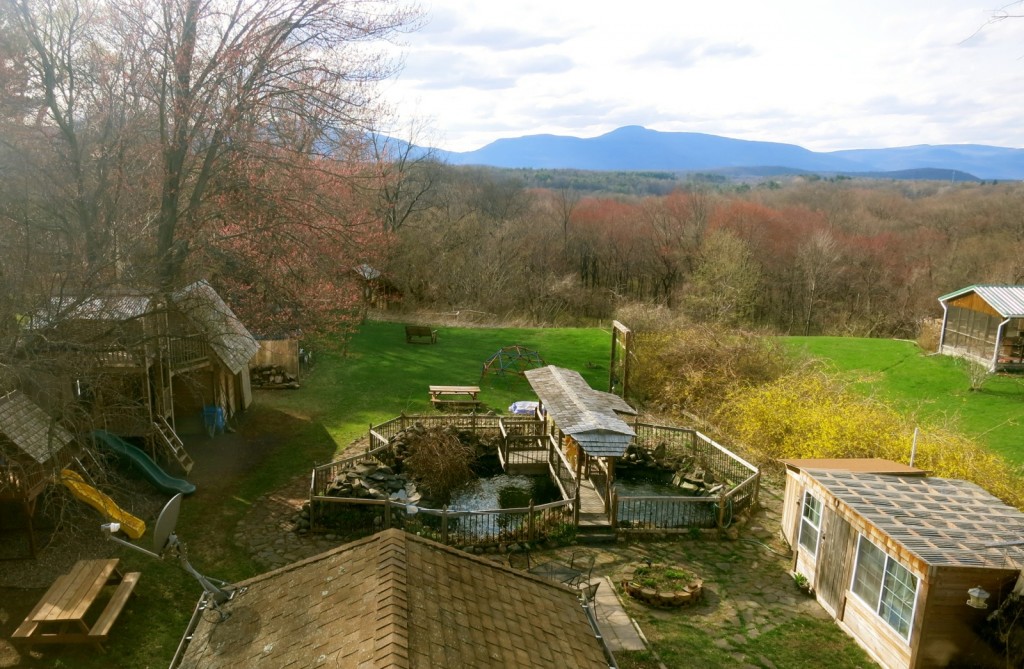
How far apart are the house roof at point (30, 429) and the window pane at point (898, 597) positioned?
14.4 metres

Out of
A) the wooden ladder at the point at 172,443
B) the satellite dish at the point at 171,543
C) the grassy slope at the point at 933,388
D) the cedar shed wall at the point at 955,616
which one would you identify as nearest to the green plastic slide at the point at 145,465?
the wooden ladder at the point at 172,443

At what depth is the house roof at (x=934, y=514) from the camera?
10.2 meters

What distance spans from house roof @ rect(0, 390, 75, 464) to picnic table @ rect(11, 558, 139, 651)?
241 centimetres

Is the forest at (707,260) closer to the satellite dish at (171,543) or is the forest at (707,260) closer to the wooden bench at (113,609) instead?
the wooden bench at (113,609)

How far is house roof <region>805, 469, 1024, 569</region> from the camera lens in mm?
10227

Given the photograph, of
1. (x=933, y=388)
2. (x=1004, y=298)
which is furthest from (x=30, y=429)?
(x=1004, y=298)

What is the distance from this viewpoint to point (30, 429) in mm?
13133

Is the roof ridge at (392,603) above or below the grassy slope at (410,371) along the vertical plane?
above

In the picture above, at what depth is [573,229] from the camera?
6372 centimetres

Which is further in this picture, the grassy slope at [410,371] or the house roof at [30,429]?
the grassy slope at [410,371]

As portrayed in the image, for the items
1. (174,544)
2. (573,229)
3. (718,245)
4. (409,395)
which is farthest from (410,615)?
(573,229)

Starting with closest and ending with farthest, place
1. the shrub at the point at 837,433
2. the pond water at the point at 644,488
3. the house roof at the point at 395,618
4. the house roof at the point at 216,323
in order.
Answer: the house roof at the point at 395,618 → the shrub at the point at 837,433 → the house roof at the point at 216,323 → the pond water at the point at 644,488

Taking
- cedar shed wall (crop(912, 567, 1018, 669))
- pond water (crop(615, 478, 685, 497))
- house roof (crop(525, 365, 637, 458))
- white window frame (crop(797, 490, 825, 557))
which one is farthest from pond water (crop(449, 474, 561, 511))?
cedar shed wall (crop(912, 567, 1018, 669))

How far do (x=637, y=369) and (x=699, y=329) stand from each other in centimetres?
298
